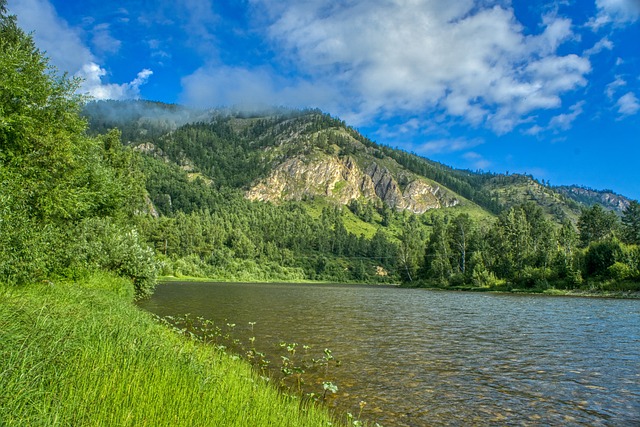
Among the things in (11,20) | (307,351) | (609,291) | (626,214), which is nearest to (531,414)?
(307,351)

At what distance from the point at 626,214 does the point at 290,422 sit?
534 feet

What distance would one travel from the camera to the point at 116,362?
26.6 ft

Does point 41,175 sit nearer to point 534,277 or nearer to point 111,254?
point 111,254

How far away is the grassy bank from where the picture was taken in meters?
5.69

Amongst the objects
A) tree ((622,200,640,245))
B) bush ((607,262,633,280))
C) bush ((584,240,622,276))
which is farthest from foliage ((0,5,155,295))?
tree ((622,200,640,245))

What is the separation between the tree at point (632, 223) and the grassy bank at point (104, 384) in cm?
14942

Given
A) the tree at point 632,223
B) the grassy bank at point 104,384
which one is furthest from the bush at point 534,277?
the grassy bank at point 104,384

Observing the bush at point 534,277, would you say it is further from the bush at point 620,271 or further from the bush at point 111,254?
the bush at point 111,254

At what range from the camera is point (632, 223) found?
433ft

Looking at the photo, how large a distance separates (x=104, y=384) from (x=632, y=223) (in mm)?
166858

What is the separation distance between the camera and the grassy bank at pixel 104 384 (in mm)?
5691

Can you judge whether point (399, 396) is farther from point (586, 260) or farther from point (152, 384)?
point (586, 260)

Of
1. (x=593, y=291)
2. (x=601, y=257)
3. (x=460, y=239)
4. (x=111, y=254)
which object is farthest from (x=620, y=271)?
→ (x=111, y=254)

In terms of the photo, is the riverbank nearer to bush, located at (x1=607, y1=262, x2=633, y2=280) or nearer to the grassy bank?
bush, located at (x1=607, y1=262, x2=633, y2=280)
